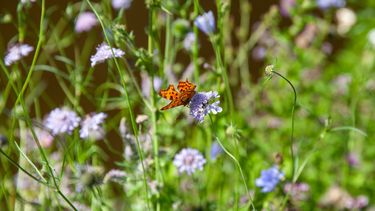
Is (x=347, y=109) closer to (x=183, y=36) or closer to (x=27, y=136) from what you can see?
(x=183, y=36)

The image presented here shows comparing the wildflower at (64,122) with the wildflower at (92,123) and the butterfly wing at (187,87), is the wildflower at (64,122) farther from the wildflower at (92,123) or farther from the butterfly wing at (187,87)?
the butterfly wing at (187,87)

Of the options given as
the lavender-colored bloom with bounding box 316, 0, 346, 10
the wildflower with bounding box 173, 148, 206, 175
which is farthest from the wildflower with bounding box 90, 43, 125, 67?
the lavender-colored bloom with bounding box 316, 0, 346, 10

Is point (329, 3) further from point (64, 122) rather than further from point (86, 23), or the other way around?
point (64, 122)

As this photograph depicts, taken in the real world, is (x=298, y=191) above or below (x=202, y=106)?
above

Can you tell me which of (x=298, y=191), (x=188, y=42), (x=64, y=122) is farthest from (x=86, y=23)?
(x=298, y=191)

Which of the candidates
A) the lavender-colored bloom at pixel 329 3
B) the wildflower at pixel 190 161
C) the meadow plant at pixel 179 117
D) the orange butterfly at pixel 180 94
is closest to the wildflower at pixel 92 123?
the meadow plant at pixel 179 117

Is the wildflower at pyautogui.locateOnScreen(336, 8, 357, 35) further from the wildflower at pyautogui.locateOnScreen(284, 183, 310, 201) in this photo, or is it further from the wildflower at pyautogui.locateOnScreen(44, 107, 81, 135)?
the wildflower at pyautogui.locateOnScreen(44, 107, 81, 135)

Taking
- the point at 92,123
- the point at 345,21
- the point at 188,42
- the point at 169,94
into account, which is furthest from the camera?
the point at 345,21
